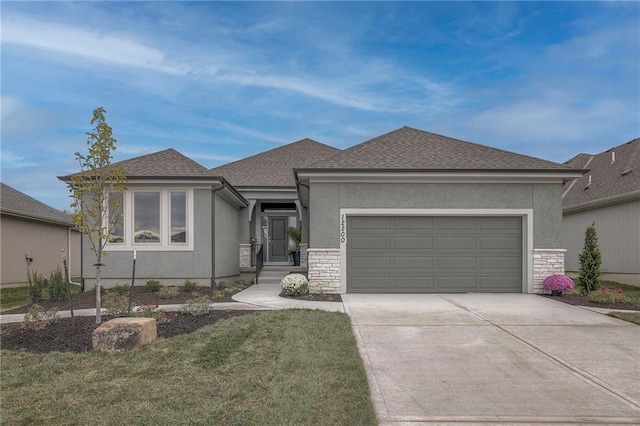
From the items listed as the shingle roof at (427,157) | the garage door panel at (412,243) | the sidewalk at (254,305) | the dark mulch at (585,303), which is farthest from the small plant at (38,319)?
the dark mulch at (585,303)

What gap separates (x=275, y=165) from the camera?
19391 millimetres

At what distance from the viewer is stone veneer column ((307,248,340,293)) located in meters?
11.6

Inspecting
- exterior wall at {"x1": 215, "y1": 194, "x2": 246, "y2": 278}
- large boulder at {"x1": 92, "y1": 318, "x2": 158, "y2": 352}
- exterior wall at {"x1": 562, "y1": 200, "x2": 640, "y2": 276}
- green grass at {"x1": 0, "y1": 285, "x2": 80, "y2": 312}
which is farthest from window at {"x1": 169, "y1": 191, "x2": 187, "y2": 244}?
exterior wall at {"x1": 562, "y1": 200, "x2": 640, "y2": 276}

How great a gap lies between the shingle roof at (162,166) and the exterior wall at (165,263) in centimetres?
70

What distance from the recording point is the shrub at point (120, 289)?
38.5 feet

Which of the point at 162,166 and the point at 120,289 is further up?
the point at 162,166

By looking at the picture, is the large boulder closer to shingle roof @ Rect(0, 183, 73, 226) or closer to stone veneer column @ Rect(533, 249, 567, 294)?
stone veneer column @ Rect(533, 249, 567, 294)

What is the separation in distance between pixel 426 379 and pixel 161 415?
2831mm

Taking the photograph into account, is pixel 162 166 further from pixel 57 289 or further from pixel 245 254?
pixel 245 254

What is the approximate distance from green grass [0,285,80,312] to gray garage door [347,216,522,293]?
892cm

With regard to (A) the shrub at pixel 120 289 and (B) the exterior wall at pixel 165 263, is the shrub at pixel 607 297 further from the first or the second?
(A) the shrub at pixel 120 289

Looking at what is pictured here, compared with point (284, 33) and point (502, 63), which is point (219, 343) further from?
point (502, 63)

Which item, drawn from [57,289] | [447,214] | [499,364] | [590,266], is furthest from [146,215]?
[590,266]

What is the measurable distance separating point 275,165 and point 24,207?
10.8 metres
